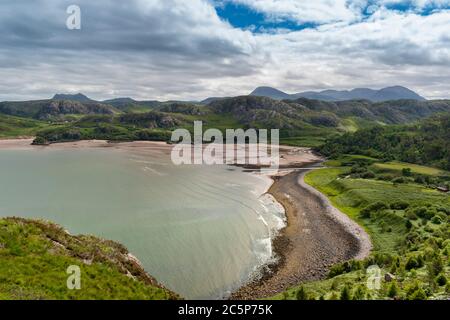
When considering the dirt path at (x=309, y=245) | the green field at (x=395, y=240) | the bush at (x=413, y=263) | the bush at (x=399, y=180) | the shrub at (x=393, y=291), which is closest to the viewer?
the shrub at (x=393, y=291)

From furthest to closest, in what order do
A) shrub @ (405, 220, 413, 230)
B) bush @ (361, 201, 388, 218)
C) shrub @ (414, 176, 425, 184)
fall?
shrub @ (414, 176, 425, 184) < bush @ (361, 201, 388, 218) < shrub @ (405, 220, 413, 230)

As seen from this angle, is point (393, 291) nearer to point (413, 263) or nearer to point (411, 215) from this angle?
point (413, 263)

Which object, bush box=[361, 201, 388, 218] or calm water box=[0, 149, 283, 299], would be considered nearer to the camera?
calm water box=[0, 149, 283, 299]

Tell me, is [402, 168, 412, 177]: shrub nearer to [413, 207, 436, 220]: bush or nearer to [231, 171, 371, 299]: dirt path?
[231, 171, 371, 299]: dirt path

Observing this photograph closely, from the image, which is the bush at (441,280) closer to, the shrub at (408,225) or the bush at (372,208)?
the shrub at (408,225)

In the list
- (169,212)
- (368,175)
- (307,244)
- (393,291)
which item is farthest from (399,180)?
(393,291)

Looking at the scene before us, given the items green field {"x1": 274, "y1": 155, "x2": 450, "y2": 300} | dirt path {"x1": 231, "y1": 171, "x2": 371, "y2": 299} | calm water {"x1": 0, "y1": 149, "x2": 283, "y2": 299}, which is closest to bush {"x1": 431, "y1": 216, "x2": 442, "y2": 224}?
green field {"x1": 274, "y1": 155, "x2": 450, "y2": 300}

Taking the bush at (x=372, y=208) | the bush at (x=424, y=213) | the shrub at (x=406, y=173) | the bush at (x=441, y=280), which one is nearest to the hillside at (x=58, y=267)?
the bush at (x=441, y=280)
